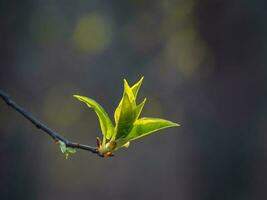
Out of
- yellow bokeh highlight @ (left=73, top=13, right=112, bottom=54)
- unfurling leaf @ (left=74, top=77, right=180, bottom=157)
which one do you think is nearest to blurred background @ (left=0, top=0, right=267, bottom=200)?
yellow bokeh highlight @ (left=73, top=13, right=112, bottom=54)

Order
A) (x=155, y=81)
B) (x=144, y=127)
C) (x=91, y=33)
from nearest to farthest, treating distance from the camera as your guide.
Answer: (x=144, y=127) → (x=91, y=33) → (x=155, y=81)

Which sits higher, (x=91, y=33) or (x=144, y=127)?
(x=91, y=33)

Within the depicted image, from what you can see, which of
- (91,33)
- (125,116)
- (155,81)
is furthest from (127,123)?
(155,81)

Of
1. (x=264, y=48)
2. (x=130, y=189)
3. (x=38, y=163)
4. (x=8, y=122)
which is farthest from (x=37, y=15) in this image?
(x=130, y=189)

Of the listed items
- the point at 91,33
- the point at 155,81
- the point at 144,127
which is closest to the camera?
the point at 144,127

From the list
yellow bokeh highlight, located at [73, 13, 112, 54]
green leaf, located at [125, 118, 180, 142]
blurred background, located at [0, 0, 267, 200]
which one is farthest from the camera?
blurred background, located at [0, 0, 267, 200]

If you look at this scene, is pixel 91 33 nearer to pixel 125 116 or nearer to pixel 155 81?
pixel 155 81

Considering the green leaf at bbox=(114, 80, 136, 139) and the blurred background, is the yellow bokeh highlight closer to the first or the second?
the blurred background
